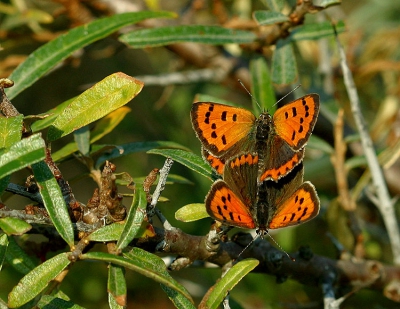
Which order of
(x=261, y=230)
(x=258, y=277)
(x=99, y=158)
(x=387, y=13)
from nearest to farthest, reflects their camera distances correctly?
(x=261, y=230), (x=99, y=158), (x=258, y=277), (x=387, y=13)

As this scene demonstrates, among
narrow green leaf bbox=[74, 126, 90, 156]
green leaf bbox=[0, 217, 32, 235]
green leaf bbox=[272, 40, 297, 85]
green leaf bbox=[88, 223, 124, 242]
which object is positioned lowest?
green leaf bbox=[88, 223, 124, 242]

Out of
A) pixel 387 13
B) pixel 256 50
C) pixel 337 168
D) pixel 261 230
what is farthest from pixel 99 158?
pixel 387 13

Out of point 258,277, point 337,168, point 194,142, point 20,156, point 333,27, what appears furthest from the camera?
point 194,142

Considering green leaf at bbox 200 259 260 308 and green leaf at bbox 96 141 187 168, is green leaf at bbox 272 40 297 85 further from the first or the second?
green leaf at bbox 200 259 260 308

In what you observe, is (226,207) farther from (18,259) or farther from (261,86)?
(261,86)

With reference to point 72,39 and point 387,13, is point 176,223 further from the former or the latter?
point 387,13

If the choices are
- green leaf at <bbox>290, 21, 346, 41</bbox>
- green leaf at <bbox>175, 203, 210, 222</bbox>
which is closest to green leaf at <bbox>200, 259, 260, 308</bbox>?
green leaf at <bbox>175, 203, 210, 222</bbox>

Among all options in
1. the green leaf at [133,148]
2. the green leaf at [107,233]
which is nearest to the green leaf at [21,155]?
the green leaf at [107,233]

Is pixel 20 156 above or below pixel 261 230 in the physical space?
above
